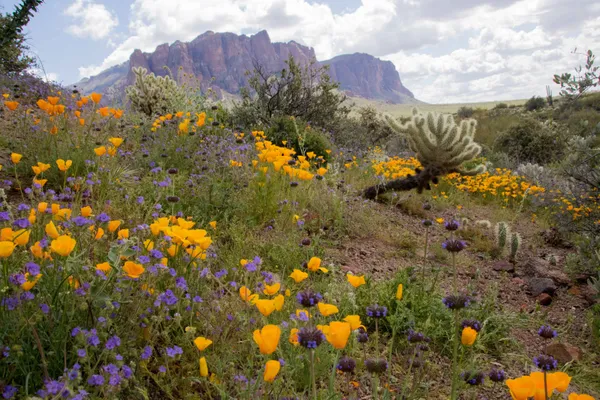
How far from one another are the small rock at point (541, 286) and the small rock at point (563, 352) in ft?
3.52

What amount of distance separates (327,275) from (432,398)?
111cm

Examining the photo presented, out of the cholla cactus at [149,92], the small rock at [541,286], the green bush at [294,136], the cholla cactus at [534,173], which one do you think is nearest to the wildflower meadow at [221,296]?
the small rock at [541,286]

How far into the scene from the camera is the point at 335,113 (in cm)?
1078

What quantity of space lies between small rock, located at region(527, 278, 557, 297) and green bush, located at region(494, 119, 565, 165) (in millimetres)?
8360

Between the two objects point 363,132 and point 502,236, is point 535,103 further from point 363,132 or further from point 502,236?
point 502,236

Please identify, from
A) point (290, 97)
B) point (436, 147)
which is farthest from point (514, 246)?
point (290, 97)

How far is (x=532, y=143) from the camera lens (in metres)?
11.7

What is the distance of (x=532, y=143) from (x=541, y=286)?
31.7ft

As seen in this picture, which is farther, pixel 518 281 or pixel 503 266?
pixel 503 266

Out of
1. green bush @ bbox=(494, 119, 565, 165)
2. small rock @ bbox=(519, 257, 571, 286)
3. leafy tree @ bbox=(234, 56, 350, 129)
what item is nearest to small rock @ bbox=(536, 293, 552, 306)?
small rock @ bbox=(519, 257, 571, 286)

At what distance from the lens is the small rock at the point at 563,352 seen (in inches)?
96.6

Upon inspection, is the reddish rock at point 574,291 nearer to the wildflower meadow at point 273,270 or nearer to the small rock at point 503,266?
the wildflower meadow at point 273,270

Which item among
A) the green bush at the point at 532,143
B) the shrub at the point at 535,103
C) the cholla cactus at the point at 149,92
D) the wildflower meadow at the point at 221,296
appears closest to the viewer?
the wildflower meadow at the point at 221,296

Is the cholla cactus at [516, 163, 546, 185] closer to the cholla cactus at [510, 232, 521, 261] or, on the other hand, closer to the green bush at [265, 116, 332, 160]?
the cholla cactus at [510, 232, 521, 261]
